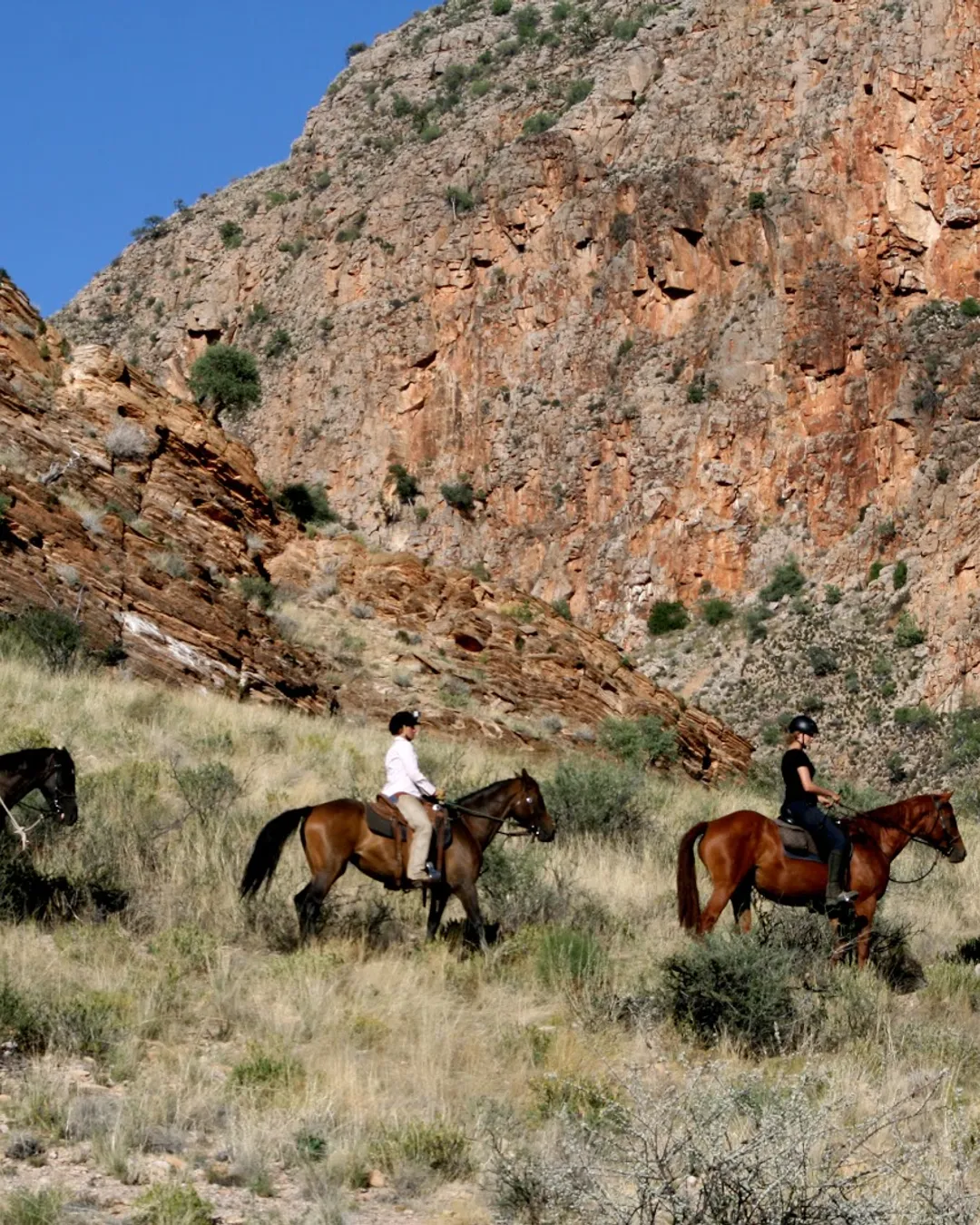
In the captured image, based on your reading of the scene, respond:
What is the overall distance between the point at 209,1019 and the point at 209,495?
75.1 ft

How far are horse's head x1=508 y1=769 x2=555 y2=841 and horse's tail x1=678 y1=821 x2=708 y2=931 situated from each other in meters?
1.18

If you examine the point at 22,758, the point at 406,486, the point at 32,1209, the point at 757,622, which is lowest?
the point at 32,1209

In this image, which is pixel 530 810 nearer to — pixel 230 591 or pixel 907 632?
pixel 230 591

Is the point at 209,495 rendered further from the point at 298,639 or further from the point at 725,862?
the point at 725,862

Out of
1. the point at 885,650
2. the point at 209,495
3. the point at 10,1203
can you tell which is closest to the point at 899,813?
the point at 10,1203

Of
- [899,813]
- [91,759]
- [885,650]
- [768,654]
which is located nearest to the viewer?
[899,813]

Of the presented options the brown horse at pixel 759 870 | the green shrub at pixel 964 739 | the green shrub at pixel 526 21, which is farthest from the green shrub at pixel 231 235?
the brown horse at pixel 759 870

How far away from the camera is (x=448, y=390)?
284 ft

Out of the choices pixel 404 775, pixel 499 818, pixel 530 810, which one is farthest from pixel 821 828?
pixel 404 775

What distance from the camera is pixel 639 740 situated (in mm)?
28875

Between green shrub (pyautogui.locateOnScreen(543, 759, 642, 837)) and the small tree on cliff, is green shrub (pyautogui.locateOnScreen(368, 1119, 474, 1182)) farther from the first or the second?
the small tree on cliff

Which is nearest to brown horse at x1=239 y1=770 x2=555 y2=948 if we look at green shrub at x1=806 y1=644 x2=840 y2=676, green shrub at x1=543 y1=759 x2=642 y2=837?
green shrub at x1=543 y1=759 x2=642 y2=837

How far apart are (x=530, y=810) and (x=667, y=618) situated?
5847cm

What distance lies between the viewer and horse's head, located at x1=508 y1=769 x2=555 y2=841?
1296 cm
